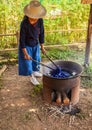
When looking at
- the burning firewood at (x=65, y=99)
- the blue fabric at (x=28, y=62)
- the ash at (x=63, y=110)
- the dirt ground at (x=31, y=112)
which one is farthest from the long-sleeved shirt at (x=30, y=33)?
the ash at (x=63, y=110)

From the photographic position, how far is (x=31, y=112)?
4652 mm

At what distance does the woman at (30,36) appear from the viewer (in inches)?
182

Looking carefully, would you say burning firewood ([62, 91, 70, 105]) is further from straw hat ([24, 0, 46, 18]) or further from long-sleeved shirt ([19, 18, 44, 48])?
straw hat ([24, 0, 46, 18])

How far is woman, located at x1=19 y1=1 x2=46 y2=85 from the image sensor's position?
4.61m

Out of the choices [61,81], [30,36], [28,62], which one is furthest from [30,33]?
[61,81]

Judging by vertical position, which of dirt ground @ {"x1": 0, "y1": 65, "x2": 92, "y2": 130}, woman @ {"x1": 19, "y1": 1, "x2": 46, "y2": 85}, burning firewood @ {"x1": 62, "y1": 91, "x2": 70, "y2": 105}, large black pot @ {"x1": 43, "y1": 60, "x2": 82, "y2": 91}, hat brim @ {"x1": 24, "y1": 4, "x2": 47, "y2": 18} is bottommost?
dirt ground @ {"x1": 0, "y1": 65, "x2": 92, "y2": 130}

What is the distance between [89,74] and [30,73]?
1.46 m

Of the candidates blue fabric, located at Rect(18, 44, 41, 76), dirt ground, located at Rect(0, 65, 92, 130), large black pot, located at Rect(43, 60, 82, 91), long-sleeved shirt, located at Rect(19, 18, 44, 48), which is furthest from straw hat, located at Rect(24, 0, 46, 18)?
dirt ground, located at Rect(0, 65, 92, 130)

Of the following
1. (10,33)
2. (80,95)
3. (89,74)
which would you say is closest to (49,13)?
(10,33)

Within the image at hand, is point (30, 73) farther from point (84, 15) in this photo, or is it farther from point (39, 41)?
point (84, 15)

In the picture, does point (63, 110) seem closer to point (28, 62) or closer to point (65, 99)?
point (65, 99)

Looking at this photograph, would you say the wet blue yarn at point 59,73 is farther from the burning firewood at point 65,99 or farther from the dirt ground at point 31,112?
the dirt ground at point 31,112

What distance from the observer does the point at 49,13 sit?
7.13 m

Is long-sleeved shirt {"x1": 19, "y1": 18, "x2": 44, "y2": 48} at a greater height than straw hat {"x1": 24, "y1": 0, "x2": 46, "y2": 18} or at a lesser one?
lesser
